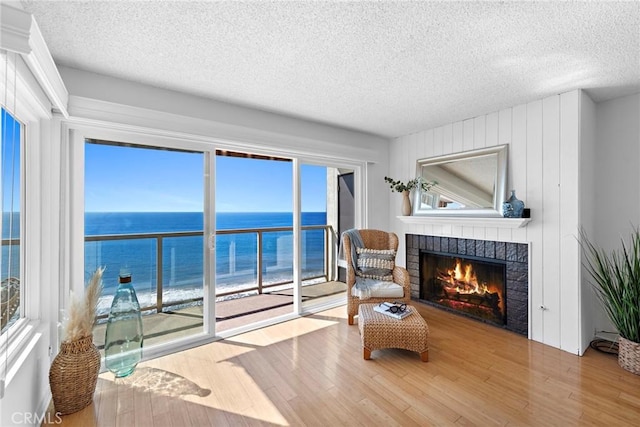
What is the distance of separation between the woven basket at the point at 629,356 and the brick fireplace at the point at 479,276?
27.2 inches

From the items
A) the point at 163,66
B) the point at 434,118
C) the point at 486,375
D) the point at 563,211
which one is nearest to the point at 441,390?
the point at 486,375

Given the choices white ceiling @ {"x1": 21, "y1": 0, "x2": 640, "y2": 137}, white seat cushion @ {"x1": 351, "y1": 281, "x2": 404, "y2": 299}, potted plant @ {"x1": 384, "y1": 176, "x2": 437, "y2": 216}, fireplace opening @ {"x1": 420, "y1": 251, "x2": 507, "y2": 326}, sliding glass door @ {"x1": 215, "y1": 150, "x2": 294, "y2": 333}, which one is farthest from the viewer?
potted plant @ {"x1": 384, "y1": 176, "x2": 437, "y2": 216}

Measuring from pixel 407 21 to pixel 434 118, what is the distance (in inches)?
78.2

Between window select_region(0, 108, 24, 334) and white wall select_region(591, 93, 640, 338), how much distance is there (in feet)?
15.2

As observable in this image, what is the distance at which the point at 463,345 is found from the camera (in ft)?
9.18

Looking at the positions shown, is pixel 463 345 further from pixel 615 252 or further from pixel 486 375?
pixel 615 252

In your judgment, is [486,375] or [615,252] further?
[615,252]

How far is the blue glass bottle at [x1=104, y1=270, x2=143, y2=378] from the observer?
7.48ft

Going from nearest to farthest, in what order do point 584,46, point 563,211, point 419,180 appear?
point 584,46, point 563,211, point 419,180

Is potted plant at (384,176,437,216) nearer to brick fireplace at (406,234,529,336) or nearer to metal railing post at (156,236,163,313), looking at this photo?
brick fireplace at (406,234,529,336)

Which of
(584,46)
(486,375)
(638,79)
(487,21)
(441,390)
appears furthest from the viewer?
(638,79)

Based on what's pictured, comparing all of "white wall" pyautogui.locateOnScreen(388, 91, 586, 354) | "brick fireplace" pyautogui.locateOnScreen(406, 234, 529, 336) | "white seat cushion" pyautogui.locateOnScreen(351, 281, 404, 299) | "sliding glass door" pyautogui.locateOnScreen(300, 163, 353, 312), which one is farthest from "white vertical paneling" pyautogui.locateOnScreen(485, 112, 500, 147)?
"white seat cushion" pyautogui.locateOnScreen(351, 281, 404, 299)

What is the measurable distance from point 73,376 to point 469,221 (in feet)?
12.3
